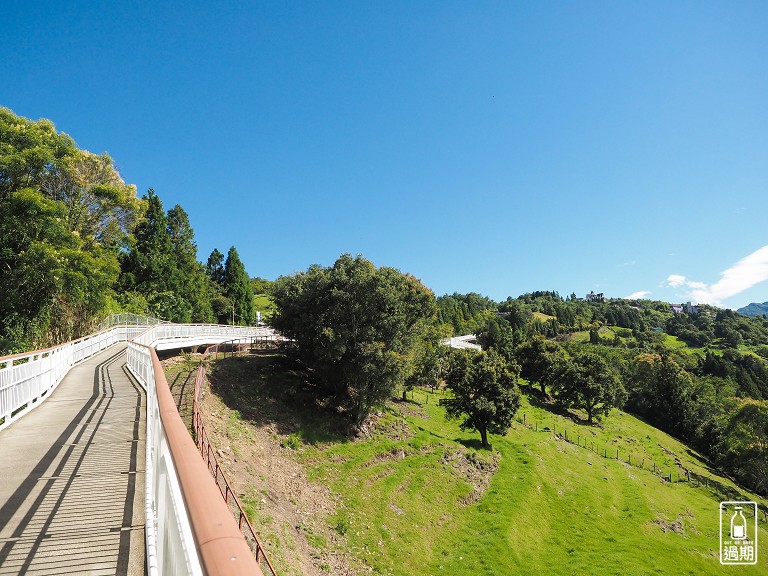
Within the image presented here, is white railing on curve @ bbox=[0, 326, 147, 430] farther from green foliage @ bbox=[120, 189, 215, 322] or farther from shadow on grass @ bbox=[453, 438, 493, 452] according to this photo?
green foliage @ bbox=[120, 189, 215, 322]

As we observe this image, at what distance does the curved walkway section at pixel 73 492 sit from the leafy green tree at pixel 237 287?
65377 millimetres

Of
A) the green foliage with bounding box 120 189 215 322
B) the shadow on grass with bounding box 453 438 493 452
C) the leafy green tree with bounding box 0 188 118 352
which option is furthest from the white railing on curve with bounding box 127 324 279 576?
the green foliage with bounding box 120 189 215 322

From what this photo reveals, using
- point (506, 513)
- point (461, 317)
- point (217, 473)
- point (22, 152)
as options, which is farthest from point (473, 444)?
point (461, 317)

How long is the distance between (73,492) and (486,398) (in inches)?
1357

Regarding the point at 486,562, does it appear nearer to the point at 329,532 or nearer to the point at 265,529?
the point at 329,532

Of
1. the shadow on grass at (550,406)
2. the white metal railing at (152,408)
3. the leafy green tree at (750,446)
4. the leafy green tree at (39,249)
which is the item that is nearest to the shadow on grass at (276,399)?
the white metal railing at (152,408)

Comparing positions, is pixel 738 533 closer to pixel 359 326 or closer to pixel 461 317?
pixel 359 326

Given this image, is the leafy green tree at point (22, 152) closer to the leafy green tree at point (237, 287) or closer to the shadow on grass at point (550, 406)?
the leafy green tree at point (237, 287)

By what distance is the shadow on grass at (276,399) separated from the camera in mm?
24781

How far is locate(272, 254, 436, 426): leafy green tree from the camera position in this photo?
89.8 ft

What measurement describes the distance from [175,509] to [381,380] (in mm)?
25787

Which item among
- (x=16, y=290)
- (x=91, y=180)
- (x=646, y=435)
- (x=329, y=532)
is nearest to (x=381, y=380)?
(x=329, y=532)

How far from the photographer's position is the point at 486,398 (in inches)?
1430

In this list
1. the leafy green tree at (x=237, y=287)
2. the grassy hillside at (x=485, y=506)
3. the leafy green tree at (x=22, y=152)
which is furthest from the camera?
the leafy green tree at (x=237, y=287)
